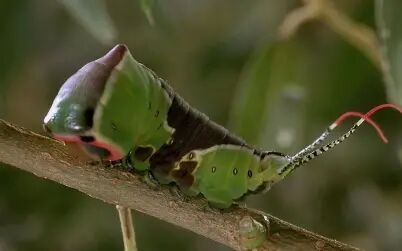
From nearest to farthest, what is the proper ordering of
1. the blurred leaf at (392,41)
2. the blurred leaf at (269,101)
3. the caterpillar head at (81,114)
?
the caterpillar head at (81,114)
the blurred leaf at (392,41)
the blurred leaf at (269,101)

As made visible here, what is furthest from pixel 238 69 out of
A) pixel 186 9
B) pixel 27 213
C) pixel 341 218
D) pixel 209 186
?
pixel 209 186

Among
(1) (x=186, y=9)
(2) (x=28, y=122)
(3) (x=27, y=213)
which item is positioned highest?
(1) (x=186, y=9)

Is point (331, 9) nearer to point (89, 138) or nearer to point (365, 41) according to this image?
point (365, 41)

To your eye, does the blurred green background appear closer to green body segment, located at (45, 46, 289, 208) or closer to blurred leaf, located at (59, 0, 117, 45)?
blurred leaf, located at (59, 0, 117, 45)

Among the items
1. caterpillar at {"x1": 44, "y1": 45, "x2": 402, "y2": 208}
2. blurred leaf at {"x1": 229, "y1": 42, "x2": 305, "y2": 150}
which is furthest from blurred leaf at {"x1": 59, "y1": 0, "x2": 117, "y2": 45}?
blurred leaf at {"x1": 229, "y1": 42, "x2": 305, "y2": 150}

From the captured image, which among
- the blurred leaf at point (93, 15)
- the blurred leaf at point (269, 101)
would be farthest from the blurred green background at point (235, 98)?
the blurred leaf at point (93, 15)

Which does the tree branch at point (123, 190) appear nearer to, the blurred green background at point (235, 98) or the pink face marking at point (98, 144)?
the pink face marking at point (98, 144)

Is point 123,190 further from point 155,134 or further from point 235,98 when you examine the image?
point 235,98
